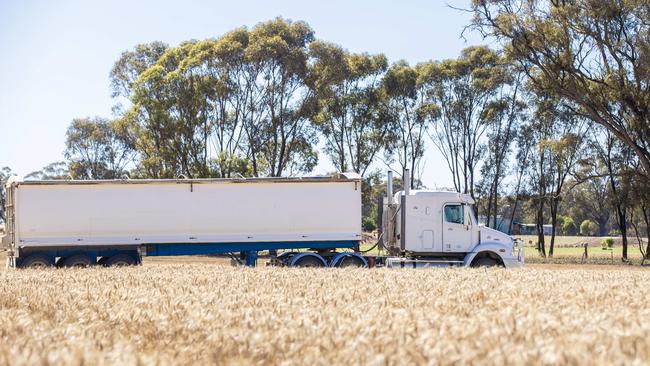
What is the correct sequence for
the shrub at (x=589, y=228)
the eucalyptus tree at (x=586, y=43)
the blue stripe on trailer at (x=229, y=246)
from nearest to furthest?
1. the blue stripe on trailer at (x=229, y=246)
2. the eucalyptus tree at (x=586, y=43)
3. the shrub at (x=589, y=228)

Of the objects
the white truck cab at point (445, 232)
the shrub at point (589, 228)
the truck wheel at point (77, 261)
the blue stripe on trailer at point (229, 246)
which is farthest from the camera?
the shrub at point (589, 228)

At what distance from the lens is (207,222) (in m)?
30.1

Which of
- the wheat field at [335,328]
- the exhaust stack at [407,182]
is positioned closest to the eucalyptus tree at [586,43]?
the exhaust stack at [407,182]

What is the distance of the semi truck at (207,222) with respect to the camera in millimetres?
29203

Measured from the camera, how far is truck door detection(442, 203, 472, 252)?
28.8 meters

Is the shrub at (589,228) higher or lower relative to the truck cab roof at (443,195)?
lower

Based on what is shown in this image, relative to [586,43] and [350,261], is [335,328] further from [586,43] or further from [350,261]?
[586,43]

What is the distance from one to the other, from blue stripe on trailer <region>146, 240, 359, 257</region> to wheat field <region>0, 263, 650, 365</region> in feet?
65.7

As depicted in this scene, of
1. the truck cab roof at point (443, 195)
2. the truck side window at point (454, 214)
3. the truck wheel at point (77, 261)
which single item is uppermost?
the truck cab roof at point (443, 195)

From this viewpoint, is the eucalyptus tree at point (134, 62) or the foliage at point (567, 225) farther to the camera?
the foliage at point (567, 225)

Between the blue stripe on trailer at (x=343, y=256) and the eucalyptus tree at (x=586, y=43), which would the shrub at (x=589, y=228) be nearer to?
the eucalyptus tree at (x=586, y=43)

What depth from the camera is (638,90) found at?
46188 millimetres

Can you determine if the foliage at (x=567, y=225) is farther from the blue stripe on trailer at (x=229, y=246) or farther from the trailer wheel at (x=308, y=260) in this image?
the trailer wheel at (x=308, y=260)

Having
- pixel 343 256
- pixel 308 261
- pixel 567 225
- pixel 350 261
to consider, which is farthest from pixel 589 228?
pixel 308 261
